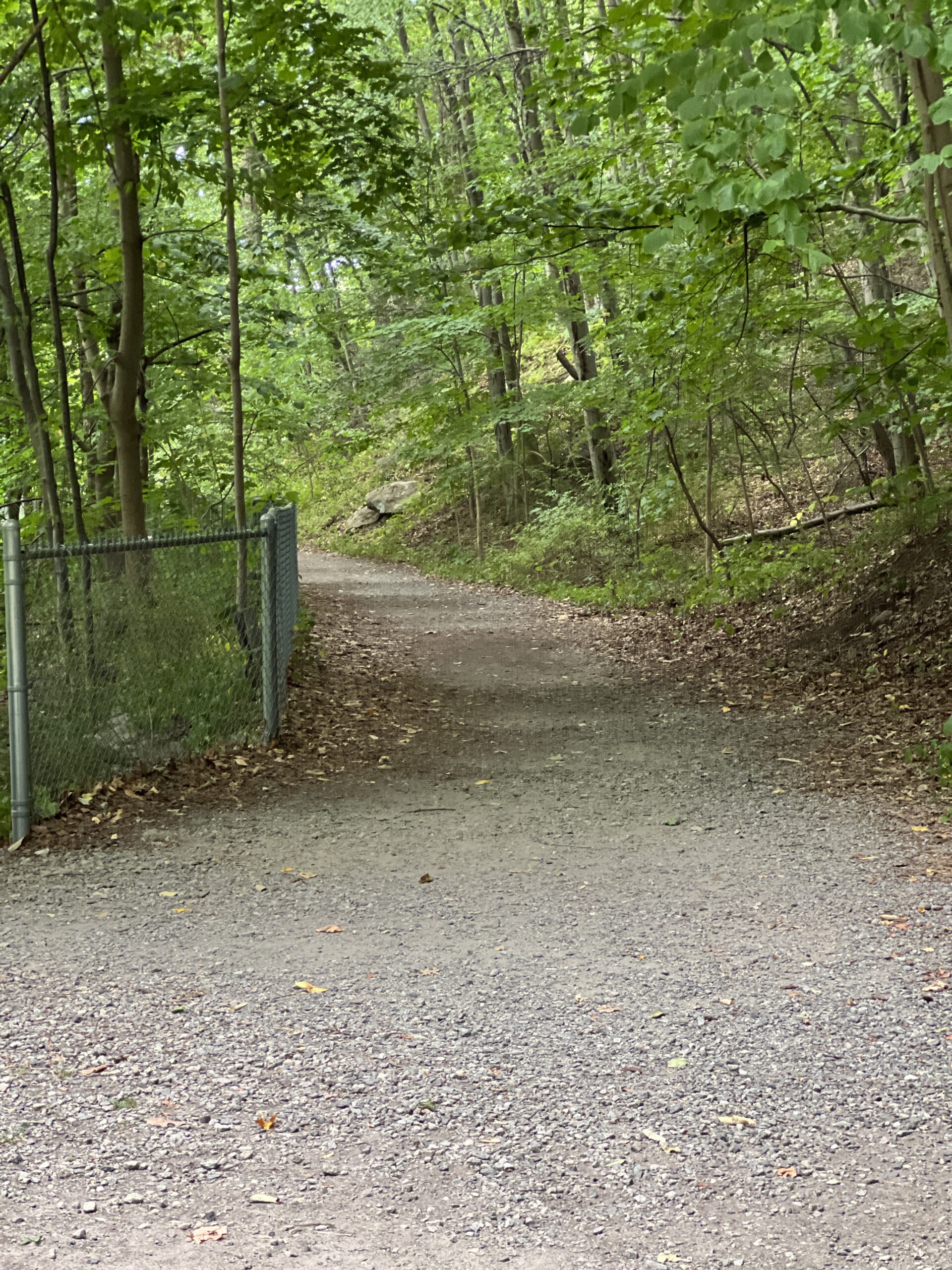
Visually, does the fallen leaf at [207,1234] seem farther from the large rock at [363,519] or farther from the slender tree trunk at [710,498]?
the large rock at [363,519]

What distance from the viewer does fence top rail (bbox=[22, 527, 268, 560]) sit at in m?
7.09

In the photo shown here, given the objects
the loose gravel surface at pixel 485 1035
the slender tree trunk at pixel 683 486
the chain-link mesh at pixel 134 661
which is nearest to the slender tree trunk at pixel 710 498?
the slender tree trunk at pixel 683 486

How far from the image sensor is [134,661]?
794 cm

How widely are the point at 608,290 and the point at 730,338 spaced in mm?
8302

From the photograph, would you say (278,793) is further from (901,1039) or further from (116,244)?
(116,244)

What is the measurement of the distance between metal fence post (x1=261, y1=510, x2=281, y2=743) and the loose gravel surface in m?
1.12

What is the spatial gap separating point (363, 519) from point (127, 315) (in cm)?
2164

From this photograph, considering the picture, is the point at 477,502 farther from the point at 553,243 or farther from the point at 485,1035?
the point at 485,1035

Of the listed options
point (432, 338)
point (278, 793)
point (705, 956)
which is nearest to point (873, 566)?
point (278, 793)

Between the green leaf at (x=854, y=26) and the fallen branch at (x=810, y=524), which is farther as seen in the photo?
the fallen branch at (x=810, y=524)

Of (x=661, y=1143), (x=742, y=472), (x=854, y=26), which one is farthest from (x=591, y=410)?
(x=661, y=1143)

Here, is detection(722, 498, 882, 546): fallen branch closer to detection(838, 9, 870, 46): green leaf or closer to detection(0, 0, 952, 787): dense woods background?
detection(0, 0, 952, 787): dense woods background

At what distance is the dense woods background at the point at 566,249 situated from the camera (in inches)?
315

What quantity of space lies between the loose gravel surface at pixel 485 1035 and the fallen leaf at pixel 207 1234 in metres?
0.02
